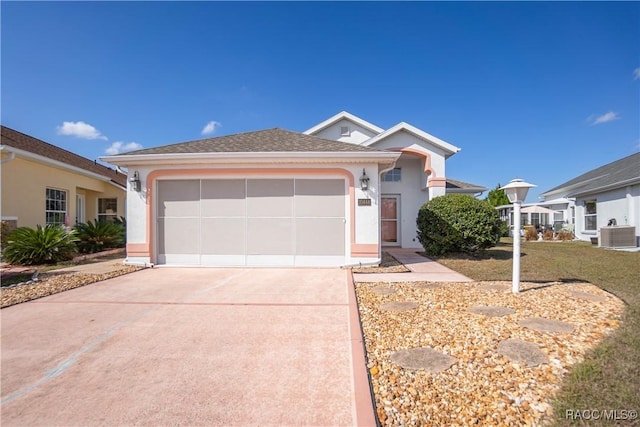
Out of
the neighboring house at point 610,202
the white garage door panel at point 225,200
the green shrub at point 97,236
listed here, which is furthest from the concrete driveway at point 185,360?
the neighboring house at point 610,202

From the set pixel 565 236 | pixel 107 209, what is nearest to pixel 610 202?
pixel 565 236

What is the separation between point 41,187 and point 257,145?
10016 mm

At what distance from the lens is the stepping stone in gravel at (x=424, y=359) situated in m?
2.87

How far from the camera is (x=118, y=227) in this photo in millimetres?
12828

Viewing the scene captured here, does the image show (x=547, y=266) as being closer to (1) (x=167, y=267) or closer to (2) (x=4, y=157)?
(1) (x=167, y=267)

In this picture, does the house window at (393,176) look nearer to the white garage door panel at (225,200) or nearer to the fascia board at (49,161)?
the white garage door panel at (225,200)

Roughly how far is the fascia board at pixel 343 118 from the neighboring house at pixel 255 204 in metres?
6.65

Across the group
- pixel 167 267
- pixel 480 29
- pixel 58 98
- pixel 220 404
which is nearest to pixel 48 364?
pixel 220 404

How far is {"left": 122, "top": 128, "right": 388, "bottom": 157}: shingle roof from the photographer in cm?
851

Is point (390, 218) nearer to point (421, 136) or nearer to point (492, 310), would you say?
point (421, 136)

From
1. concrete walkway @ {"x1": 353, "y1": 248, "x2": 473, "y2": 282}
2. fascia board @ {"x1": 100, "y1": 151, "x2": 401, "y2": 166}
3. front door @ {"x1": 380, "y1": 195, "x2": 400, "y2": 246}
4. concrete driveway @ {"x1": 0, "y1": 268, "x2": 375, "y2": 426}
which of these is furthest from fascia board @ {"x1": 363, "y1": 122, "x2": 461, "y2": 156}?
concrete driveway @ {"x1": 0, "y1": 268, "x2": 375, "y2": 426}

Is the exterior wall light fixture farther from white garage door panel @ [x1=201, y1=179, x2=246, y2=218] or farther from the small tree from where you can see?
the small tree

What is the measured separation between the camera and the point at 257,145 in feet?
29.7

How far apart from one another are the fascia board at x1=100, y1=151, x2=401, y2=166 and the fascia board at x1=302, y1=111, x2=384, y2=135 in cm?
759
